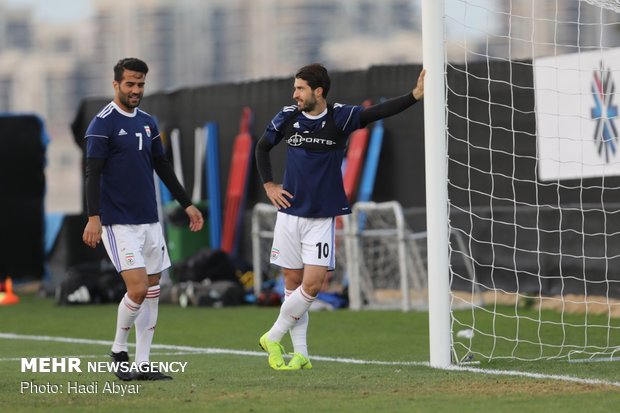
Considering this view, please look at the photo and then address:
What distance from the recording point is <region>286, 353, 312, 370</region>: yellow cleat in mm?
9016

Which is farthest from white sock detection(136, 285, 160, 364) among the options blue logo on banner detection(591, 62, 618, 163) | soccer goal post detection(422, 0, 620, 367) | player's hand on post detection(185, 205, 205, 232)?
blue logo on banner detection(591, 62, 618, 163)

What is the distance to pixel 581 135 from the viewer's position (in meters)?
14.0

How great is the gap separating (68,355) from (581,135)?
583 centimetres

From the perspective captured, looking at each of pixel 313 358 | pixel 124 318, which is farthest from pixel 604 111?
pixel 124 318

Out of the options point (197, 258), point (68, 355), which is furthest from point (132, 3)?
point (68, 355)

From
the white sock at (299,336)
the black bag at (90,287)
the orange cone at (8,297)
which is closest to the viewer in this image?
the white sock at (299,336)

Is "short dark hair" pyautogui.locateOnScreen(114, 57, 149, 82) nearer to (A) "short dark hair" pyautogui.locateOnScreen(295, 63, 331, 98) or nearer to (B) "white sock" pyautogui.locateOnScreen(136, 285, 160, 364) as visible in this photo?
(A) "short dark hair" pyautogui.locateOnScreen(295, 63, 331, 98)

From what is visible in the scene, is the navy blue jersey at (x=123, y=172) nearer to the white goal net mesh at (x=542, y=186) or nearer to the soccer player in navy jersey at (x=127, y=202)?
the soccer player in navy jersey at (x=127, y=202)

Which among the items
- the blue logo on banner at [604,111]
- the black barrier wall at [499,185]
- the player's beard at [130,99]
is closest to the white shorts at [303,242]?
the player's beard at [130,99]

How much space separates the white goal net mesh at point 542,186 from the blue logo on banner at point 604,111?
0.5 inches

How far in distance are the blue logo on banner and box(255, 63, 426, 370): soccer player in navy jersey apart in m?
5.40

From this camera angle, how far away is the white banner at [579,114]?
14008 mm

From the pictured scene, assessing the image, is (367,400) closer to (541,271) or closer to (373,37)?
(541,271)

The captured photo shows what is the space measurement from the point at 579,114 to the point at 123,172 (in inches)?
270
